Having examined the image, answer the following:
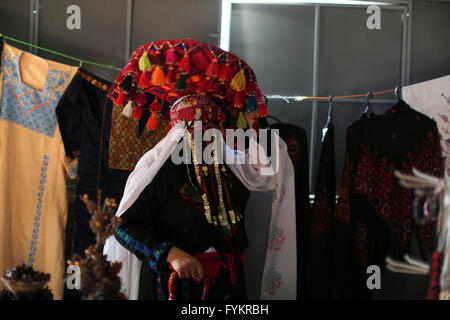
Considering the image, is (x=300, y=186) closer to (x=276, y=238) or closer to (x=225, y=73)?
(x=276, y=238)

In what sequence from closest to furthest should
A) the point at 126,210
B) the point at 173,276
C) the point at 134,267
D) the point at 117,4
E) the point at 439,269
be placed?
the point at 439,269 < the point at 173,276 < the point at 126,210 < the point at 134,267 < the point at 117,4

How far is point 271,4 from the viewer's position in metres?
2.70

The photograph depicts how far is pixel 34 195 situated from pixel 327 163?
5.69 feet

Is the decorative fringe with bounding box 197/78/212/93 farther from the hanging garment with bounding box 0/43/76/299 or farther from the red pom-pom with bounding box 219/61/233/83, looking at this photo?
the hanging garment with bounding box 0/43/76/299

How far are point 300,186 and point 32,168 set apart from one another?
1584 mm

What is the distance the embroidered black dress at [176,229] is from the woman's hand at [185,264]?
6cm

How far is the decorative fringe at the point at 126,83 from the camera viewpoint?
5.46ft

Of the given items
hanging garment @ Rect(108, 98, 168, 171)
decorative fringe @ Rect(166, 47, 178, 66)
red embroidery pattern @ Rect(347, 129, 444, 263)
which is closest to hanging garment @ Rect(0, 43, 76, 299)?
hanging garment @ Rect(108, 98, 168, 171)

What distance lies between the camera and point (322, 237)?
2.26 metres

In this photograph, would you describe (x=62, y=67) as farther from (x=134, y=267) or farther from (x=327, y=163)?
(x=327, y=163)

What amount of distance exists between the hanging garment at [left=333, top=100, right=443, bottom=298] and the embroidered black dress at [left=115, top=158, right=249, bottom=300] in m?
0.82

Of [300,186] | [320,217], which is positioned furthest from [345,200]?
[300,186]

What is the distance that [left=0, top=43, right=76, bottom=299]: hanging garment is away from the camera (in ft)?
7.45
